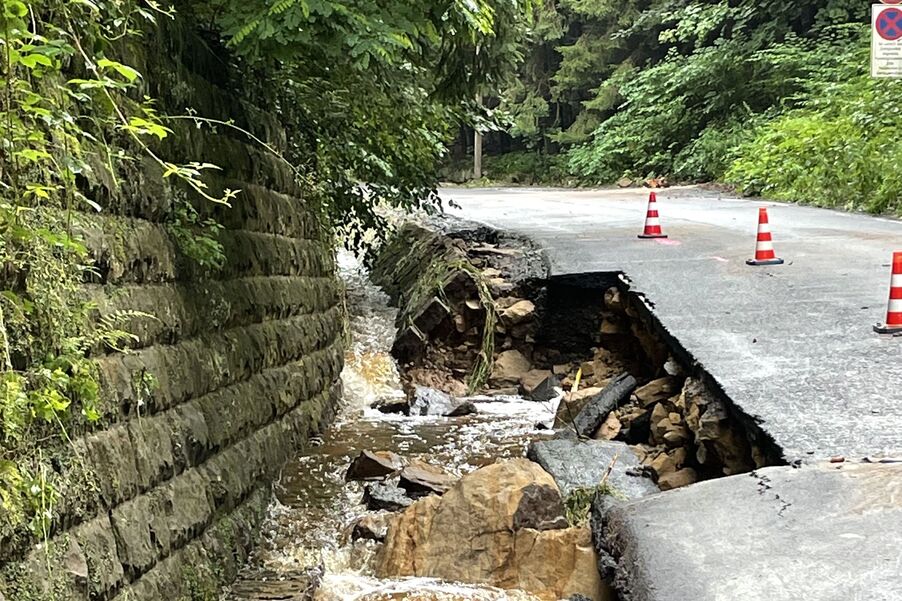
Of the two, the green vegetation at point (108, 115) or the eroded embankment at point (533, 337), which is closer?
the green vegetation at point (108, 115)

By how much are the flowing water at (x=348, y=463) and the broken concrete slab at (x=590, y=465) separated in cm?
88

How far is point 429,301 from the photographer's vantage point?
9773 mm

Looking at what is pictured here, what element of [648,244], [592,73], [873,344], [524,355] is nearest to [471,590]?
[873,344]

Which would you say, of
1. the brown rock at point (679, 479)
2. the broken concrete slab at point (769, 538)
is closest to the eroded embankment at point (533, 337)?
the brown rock at point (679, 479)

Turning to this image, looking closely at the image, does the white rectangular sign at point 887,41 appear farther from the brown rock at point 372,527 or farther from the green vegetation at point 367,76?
the brown rock at point 372,527

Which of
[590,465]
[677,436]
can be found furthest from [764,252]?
[590,465]

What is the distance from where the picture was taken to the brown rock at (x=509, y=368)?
925 centimetres

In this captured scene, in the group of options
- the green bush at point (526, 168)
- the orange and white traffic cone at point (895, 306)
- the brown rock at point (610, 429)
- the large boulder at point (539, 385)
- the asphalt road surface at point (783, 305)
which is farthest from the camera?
the green bush at point (526, 168)

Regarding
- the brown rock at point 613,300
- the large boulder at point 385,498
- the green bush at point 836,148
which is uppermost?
the green bush at point 836,148

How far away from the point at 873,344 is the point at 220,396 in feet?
13.1

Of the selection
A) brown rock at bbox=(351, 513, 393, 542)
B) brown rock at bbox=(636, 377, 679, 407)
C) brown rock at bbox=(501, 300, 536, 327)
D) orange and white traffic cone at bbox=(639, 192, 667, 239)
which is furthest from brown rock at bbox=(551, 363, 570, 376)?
brown rock at bbox=(351, 513, 393, 542)

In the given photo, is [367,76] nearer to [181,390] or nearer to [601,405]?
[601,405]

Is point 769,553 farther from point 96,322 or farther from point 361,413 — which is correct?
point 361,413

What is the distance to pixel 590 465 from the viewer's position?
17.2 feet
